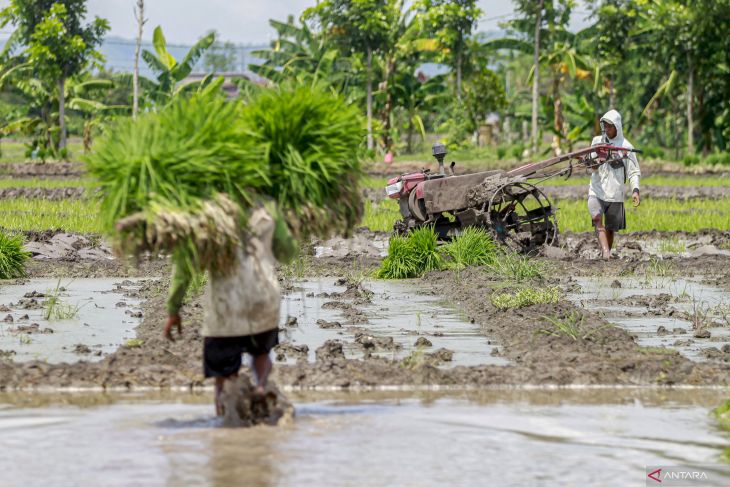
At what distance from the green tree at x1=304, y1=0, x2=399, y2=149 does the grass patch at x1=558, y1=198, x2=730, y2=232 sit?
58.9 ft

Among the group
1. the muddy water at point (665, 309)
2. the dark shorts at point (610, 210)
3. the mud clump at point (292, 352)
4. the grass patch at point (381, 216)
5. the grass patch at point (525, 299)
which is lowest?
the muddy water at point (665, 309)

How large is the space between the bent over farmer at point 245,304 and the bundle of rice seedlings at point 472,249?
682cm

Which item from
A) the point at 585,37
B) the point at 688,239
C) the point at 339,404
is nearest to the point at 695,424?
the point at 339,404

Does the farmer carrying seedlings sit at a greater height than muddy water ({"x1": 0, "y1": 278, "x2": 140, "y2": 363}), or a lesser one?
greater

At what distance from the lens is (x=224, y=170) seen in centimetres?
549

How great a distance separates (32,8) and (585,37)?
18.8 metres

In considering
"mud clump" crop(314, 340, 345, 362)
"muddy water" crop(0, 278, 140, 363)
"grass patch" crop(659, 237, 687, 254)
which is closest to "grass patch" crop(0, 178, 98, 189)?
"grass patch" crop(659, 237, 687, 254)

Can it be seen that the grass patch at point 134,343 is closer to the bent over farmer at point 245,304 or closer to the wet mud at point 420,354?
the wet mud at point 420,354

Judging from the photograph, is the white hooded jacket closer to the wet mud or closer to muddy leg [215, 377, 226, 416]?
the wet mud

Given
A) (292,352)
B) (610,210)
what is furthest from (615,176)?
(292,352)

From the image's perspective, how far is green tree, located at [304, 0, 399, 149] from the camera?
40.6 m

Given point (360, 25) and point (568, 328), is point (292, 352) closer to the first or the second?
point (568, 328)

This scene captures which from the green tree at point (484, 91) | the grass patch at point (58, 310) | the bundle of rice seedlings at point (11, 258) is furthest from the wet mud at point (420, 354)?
the green tree at point (484, 91)

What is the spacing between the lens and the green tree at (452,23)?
4134 cm
